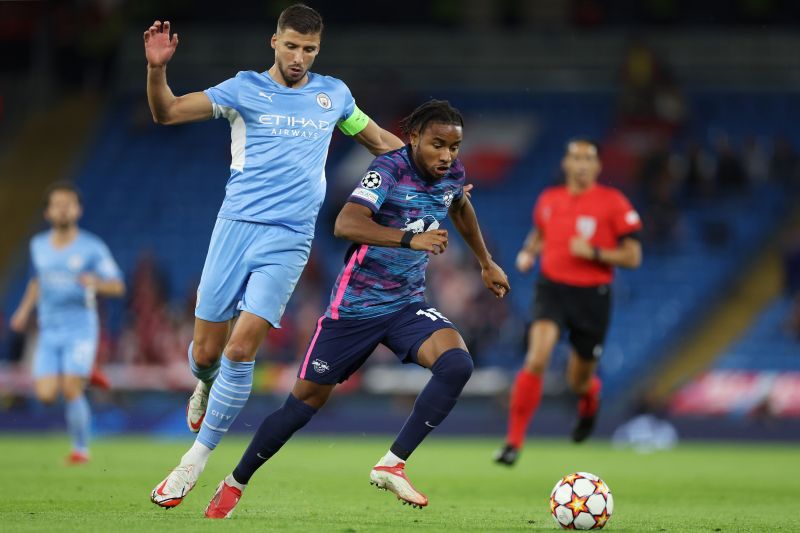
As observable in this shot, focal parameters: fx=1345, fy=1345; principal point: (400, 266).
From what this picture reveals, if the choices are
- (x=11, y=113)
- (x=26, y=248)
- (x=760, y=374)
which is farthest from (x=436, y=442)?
(x=11, y=113)

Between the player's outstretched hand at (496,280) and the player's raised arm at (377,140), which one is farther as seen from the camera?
the player's raised arm at (377,140)

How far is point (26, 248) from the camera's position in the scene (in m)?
25.3

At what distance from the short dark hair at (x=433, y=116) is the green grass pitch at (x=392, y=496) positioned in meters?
2.22

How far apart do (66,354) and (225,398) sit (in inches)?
230

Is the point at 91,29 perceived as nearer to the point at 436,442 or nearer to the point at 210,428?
the point at 436,442

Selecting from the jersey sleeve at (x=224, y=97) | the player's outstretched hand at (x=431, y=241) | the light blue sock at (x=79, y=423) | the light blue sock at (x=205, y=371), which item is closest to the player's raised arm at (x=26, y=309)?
the light blue sock at (x=79, y=423)

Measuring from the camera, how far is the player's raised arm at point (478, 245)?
25.9 feet

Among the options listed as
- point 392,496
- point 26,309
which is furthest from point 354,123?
point 26,309

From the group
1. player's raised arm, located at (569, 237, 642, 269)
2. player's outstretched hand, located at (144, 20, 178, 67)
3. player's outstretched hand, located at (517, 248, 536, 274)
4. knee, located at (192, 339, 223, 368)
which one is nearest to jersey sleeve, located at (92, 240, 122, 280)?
player's outstretched hand, located at (517, 248, 536, 274)

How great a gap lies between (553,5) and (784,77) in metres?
4.76

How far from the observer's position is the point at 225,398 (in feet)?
25.2

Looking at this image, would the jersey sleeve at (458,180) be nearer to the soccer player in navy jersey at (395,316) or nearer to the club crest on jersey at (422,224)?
the soccer player in navy jersey at (395,316)

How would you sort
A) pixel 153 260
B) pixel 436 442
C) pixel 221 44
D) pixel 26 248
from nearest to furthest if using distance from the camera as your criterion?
pixel 436 442
pixel 153 260
pixel 26 248
pixel 221 44

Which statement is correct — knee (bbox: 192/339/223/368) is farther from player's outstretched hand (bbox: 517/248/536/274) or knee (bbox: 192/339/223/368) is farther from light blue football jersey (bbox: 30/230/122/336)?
light blue football jersey (bbox: 30/230/122/336)
